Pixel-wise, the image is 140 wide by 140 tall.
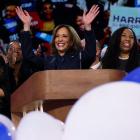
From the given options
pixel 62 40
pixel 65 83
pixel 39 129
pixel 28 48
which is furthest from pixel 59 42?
pixel 39 129

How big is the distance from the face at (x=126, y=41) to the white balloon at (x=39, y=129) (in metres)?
1.29

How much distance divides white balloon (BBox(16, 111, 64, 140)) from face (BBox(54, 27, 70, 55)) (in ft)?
3.08

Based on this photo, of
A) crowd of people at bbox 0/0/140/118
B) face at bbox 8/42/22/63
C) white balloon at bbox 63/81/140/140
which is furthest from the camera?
face at bbox 8/42/22/63

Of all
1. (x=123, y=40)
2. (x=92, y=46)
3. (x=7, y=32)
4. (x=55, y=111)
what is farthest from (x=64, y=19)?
(x=55, y=111)

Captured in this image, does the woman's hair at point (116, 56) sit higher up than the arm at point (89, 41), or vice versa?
the arm at point (89, 41)

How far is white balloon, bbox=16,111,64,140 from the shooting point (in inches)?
52.8

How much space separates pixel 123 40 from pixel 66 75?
106cm

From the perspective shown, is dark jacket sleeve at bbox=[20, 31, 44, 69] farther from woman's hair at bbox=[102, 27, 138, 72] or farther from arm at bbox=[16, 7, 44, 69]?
woman's hair at bbox=[102, 27, 138, 72]

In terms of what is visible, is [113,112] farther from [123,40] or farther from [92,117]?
[123,40]

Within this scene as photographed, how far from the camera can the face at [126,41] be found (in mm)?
2629

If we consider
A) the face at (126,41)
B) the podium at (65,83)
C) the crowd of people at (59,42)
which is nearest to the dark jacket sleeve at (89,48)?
the crowd of people at (59,42)

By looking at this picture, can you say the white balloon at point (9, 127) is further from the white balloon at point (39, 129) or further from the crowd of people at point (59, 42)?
the crowd of people at point (59, 42)

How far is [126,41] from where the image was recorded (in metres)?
2.67

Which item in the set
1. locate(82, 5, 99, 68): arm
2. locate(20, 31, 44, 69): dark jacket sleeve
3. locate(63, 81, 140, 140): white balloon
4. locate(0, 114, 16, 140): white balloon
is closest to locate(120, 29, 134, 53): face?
locate(82, 5, 99, 68): arm
